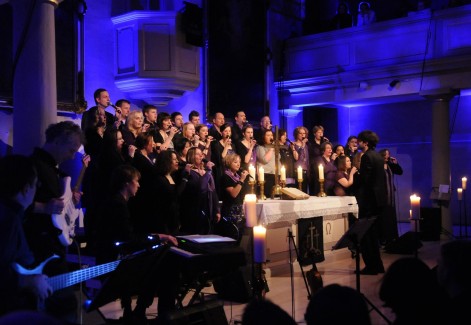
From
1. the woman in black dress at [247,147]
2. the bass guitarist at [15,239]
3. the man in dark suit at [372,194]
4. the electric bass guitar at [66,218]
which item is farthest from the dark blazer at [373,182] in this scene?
the bass guitarist at [15,239]

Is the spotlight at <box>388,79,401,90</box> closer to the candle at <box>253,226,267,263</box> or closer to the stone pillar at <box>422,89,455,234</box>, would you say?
the stone pillar at <box>422,89,455,234</box>

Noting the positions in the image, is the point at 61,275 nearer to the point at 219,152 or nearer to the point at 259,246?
the point at 259,246

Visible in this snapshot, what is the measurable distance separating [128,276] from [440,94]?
31.2 feet

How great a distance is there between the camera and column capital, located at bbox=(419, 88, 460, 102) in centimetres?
1163

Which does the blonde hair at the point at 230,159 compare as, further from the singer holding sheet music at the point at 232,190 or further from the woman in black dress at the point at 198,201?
the woman in black dress at the point at 198,201

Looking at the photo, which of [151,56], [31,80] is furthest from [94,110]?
[151,56]

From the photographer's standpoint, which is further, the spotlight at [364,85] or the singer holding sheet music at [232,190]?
the spotlight at [364,85]

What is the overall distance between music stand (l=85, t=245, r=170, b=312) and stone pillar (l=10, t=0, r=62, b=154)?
2.90m

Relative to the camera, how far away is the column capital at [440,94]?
458 inches

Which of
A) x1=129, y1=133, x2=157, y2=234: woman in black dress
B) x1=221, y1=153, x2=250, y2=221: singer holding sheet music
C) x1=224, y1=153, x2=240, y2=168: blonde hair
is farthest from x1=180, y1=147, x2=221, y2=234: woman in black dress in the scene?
x1=129, y1=133, x2=157, y2=234: woman in black dress

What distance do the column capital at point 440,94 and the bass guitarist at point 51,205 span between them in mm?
9353

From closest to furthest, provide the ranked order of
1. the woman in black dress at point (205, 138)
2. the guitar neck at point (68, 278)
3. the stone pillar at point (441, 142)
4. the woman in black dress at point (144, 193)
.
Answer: the guitar neck at point (68, 278)
the woman in black dress at point (144, 193)
the woman in black dress at point (205, 138)
the stone pillar at point (441, 142)

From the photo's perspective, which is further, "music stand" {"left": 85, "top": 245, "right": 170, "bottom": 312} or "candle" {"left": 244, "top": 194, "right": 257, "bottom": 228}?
"candle" {"left": 244, "top": 194, "right": 257, "bottom": 228}

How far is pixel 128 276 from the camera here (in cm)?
390
